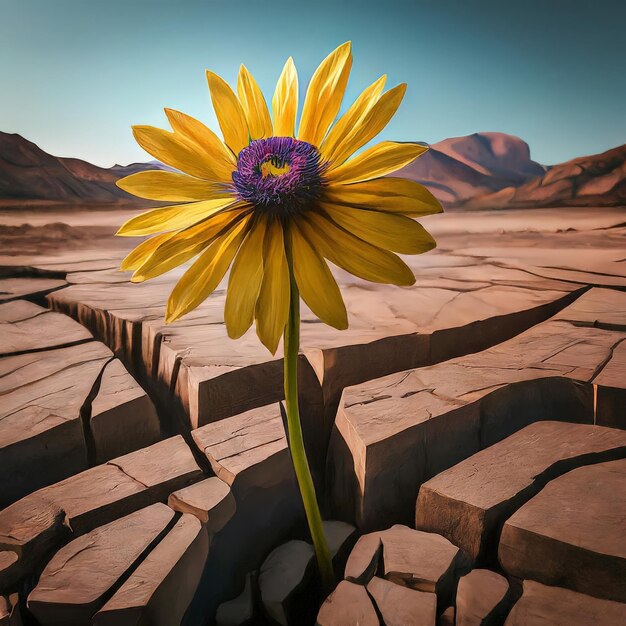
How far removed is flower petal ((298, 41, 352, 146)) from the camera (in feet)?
1.59

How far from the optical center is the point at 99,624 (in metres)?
0.60

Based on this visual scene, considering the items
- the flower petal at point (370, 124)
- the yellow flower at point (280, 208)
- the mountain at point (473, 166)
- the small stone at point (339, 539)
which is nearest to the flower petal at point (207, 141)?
the yellow flower at point (280, 208)

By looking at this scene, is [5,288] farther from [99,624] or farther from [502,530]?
[502,530]

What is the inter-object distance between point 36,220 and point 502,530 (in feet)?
7.43

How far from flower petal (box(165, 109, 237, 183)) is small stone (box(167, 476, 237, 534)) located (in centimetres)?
50

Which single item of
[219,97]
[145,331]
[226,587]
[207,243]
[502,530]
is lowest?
[226,587]

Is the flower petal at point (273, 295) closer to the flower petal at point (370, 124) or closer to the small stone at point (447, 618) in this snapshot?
the flower petal at point (370, 124)

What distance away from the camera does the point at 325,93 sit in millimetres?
485

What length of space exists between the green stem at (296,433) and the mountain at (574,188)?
86.9 inches

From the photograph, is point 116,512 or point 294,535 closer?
point 116,512

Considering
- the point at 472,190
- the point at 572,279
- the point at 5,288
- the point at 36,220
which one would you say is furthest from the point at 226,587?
the point at 472,190

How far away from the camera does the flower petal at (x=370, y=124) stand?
467mm

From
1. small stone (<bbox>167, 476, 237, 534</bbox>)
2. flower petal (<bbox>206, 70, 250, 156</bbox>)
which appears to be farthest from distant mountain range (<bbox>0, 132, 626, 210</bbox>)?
flower petal (<bbox>206, 70, 250, 156</bbox>)

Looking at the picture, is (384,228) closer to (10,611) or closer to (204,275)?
(204,275)
